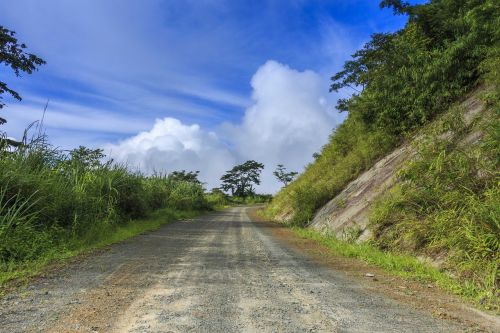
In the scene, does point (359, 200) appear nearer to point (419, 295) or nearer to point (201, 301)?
point (419, 295)

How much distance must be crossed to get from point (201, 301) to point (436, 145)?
7720 mm

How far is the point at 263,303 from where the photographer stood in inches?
197

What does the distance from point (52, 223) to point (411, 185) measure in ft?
29.1

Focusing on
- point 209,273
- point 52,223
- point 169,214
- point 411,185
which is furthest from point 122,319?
point 169,214

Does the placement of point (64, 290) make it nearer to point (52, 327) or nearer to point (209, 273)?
point (52, 327)

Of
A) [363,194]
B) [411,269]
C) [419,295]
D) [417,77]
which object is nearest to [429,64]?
[417,77]

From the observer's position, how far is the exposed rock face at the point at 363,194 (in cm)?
1191

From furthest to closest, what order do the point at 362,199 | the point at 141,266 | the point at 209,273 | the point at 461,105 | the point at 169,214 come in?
the point at 169,214
the point at 362,199
the point at 461,105
the point at 141,266
the point at 209,273

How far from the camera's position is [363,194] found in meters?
14.7

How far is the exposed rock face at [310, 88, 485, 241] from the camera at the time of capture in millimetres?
11906

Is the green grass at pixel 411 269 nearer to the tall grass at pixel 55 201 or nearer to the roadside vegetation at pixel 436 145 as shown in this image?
the roadside vegetation at pixel 436 145

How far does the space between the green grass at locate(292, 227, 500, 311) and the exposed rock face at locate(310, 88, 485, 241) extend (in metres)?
1.00

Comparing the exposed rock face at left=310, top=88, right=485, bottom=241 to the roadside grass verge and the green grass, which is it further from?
the roadside grass verge

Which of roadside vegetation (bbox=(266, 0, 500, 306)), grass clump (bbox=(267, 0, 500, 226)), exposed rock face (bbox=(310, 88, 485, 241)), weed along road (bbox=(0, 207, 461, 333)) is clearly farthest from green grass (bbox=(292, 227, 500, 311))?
grass clump (bbox=(267, 0, 500, 226))
